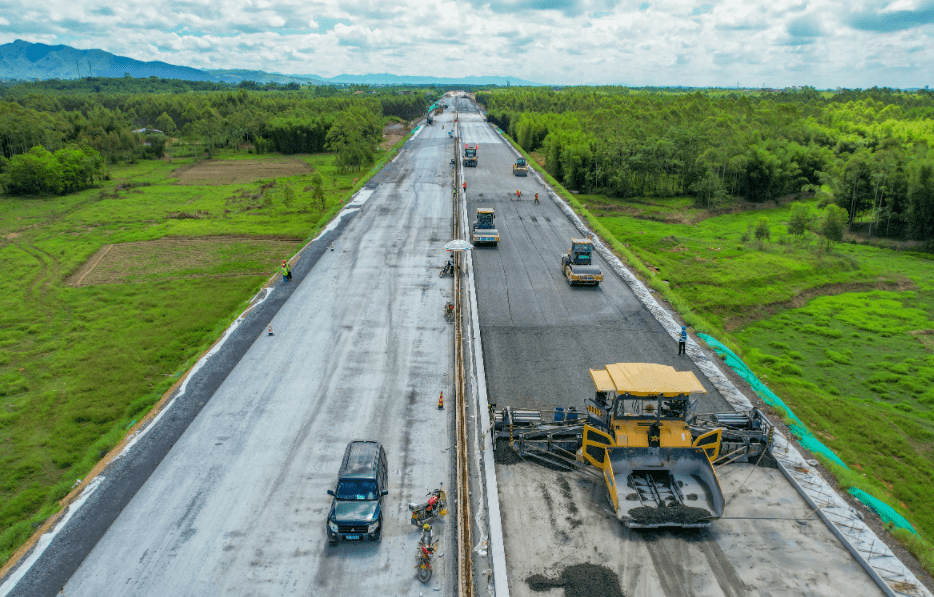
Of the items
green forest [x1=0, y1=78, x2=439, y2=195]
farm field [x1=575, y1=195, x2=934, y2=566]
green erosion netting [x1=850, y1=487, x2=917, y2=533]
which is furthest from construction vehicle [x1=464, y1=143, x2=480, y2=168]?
green erosion netting [x1=850, y1=487, x2=917, y2=533]

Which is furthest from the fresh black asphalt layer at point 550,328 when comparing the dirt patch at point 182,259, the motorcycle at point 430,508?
the dirt patch at point 182,259

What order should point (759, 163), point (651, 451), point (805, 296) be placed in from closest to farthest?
point (651, 451)
point (805, 296)
point (759, 163)

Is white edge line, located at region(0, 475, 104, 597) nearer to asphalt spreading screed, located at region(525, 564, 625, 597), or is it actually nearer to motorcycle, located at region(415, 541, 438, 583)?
motorcycle, located at region(415, 541, 438, 583)

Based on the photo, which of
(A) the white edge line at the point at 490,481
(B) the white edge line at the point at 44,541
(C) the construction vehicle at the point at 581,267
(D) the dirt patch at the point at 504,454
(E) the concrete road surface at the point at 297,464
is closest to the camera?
(A) the white edge line at the point at 490,481

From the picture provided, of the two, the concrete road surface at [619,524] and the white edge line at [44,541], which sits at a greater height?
A: the concrete road surface at [619,524]

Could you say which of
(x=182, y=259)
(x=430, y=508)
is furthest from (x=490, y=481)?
(x=182, y=259)

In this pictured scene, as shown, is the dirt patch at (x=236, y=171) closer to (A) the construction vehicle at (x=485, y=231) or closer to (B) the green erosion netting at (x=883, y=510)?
(A) the construction vehicle at (x=485, y=231)

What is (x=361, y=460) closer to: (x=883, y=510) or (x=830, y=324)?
(x=883, y=510)
